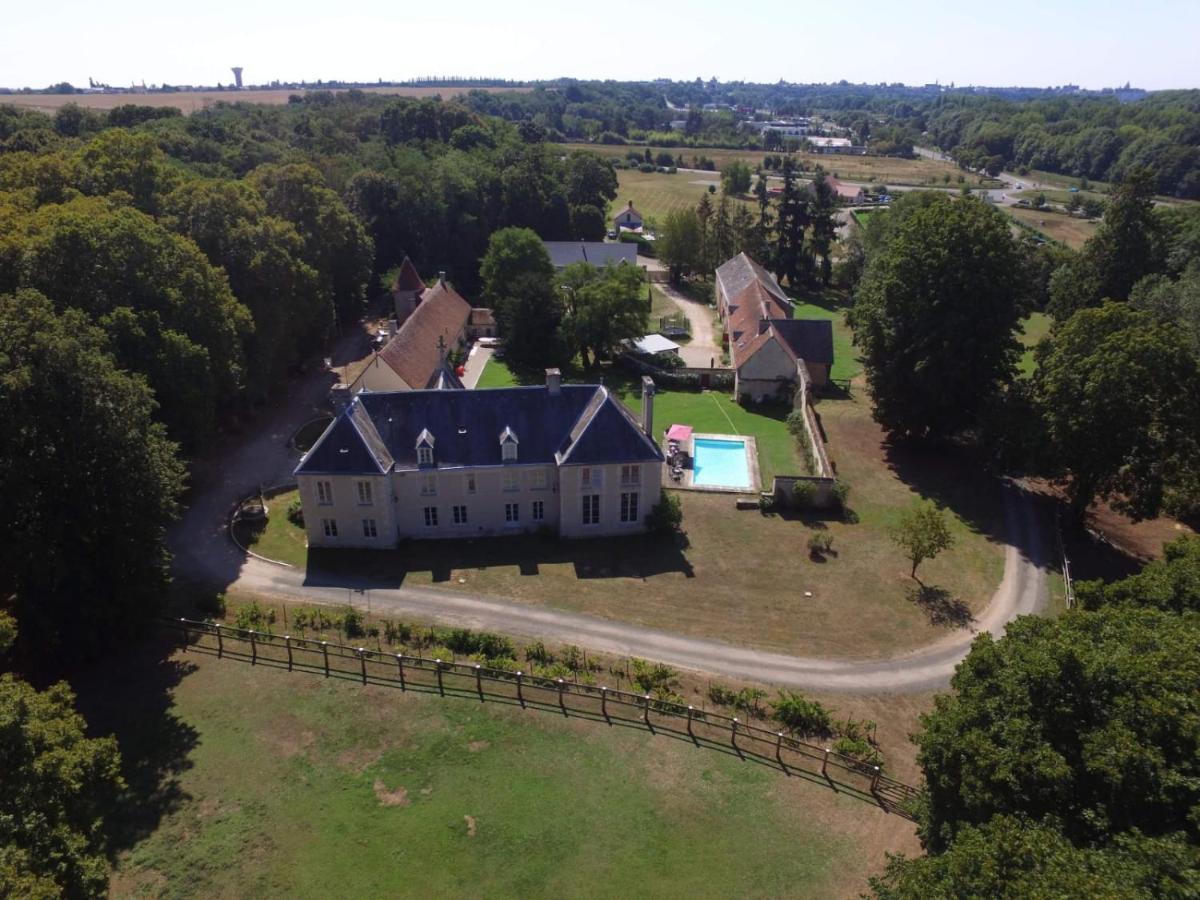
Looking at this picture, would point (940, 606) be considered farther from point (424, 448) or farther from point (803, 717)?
point (424, 448)

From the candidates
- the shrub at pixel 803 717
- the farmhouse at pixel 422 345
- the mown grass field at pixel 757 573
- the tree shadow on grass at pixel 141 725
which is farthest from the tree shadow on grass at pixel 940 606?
the tree shadow on grass at pixel 141 725

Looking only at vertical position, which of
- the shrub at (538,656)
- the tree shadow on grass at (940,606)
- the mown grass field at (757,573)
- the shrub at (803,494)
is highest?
the shrub at (803,494)

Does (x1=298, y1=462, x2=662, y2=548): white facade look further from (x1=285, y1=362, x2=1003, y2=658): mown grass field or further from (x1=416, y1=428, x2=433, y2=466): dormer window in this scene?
(x1=285, y1=362, x2=1003, y2=658): mown grass field

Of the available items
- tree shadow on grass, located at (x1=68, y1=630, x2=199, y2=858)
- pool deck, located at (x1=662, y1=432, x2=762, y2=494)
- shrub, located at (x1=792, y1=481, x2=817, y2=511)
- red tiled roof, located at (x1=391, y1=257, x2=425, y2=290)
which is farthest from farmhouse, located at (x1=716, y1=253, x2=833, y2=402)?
tree shadow on grass, located at (x1=68, y1=630, x2=199, y2=858)

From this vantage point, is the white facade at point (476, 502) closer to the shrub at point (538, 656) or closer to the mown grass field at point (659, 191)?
the shrub at point (538, 656)

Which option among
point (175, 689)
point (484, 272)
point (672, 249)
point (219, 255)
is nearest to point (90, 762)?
point (175, 689)

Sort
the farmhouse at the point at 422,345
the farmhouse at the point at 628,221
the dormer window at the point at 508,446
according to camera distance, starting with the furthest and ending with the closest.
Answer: the farmhouse at the point at 628,221, the farmhouse at the point at 422,345, the dormer window at the point at 508,446
